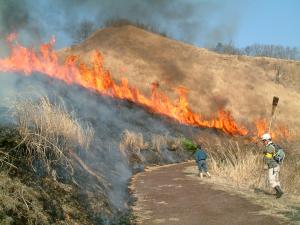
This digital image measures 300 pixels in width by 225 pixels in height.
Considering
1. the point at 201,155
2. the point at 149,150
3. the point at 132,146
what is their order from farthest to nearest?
the point at 149,150
the point at 132,146
the point at 201,155

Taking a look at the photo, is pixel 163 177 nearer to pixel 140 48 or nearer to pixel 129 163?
pixel 129 163

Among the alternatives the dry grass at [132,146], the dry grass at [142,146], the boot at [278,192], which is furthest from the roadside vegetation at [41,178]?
the dry grass at [142,146]

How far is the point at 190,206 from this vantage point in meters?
12.0

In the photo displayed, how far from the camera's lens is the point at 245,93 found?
58.1m

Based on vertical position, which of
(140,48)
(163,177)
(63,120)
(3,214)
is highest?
(140,48)

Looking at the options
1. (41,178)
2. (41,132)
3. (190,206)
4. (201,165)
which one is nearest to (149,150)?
(201,165)

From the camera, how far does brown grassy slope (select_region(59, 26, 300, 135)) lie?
54.3 meters

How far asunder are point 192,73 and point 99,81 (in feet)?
78.1

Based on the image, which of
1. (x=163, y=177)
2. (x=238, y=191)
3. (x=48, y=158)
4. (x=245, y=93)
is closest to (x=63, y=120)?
(x=48, y=158)

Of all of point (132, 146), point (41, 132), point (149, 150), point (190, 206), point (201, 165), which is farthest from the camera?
point (149, 150)

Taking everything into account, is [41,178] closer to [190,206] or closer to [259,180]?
[190,206]

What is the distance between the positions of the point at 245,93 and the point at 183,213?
1919 inches

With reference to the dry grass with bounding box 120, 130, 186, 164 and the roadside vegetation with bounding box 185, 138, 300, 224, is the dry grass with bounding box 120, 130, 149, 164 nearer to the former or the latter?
the dry grass with bounding box 120, 130, 186, 164

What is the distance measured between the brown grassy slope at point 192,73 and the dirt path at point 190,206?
35.8 meters
